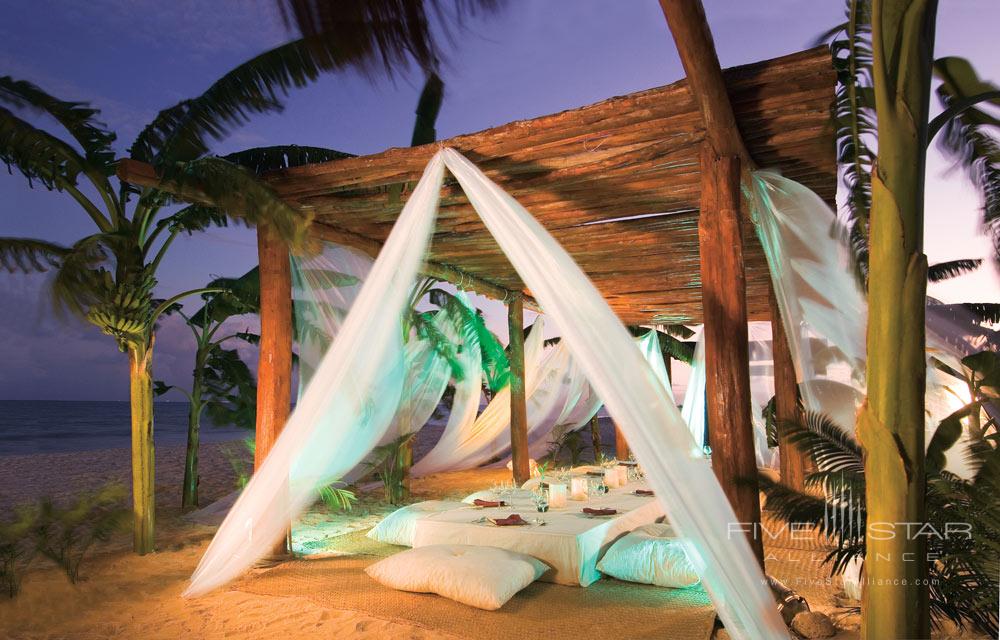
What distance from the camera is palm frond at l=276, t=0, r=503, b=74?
1.02m

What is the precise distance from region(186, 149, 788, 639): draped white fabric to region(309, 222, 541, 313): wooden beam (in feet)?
4.85

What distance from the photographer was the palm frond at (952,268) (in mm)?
8094

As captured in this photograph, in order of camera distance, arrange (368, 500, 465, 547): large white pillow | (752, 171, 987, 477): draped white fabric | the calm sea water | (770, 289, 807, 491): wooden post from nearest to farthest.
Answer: (752, 171, 987, 477): draped white fabric → (368, 500, 465, 547): large white pillow → (770, 289, 807, 491): wooden post → the calm sea water

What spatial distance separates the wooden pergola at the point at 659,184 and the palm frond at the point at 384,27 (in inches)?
62.9

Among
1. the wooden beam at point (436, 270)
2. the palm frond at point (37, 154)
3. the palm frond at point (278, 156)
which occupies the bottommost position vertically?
the wooden beam at point (436, 270)

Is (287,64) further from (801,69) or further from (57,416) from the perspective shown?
(57,416)

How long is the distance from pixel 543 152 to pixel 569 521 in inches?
97.5

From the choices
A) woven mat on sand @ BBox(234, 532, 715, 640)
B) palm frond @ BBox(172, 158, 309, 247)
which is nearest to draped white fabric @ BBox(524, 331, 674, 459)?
woven mat on sand @ BBox(234, 532, 715, 640)

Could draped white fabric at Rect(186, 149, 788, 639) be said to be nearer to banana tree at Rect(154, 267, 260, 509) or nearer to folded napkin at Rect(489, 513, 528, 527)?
folded napkin at Rect(489, 513, 528, 527)

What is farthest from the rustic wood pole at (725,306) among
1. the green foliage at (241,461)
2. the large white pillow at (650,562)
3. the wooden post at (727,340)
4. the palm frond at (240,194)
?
the green foliage at (241,461)

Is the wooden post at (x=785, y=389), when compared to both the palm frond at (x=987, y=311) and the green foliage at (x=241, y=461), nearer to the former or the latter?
the palm frond at (x=987, y=311)

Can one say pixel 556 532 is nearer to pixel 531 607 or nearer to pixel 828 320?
pixel 531 607

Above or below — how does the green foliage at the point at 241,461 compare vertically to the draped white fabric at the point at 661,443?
below

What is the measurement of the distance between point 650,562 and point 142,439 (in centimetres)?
360
